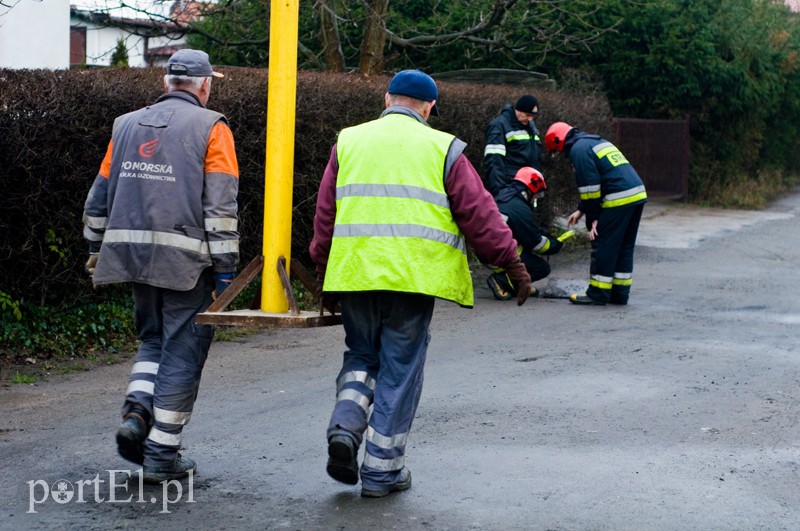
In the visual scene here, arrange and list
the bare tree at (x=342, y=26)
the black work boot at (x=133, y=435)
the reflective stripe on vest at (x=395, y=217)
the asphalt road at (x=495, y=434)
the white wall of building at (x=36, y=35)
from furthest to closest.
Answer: the white wall of building at (x=36, y=35) < the bare tree at (x=342, y=26) < the black work boot at (x=133, y=435) < the reflective stripe on vest at (x=395, y=217) < the asphalt road at (x=495, y=434)

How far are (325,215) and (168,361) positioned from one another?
0.96 m

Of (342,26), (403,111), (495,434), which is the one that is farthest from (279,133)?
(342,26)

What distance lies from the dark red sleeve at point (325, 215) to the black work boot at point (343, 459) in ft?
2.79

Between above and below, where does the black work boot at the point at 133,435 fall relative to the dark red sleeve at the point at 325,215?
below

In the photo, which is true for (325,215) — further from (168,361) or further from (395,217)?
(168,361)

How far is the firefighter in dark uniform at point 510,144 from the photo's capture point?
11.8m

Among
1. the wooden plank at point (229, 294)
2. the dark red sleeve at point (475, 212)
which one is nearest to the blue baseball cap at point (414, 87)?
the dark red sleeve at point (475, 212)

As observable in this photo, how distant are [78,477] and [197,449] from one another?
2.28 ft

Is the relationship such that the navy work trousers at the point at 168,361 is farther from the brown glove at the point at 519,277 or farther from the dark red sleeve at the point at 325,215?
the brown glove at the point at 519,277

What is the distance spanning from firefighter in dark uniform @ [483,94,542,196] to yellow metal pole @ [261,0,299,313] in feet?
20.9

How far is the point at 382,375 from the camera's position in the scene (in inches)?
203

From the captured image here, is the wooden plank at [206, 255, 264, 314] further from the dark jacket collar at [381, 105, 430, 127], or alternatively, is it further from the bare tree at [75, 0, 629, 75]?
the bare tree at [75, 0, 629, 75]

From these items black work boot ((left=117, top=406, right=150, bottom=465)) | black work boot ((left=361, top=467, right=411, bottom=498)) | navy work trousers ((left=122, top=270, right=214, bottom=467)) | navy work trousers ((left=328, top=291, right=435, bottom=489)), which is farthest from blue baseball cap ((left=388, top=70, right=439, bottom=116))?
black work boot ((left=117, top=406, right=150, bottom=465))

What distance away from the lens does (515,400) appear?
7008 mm
